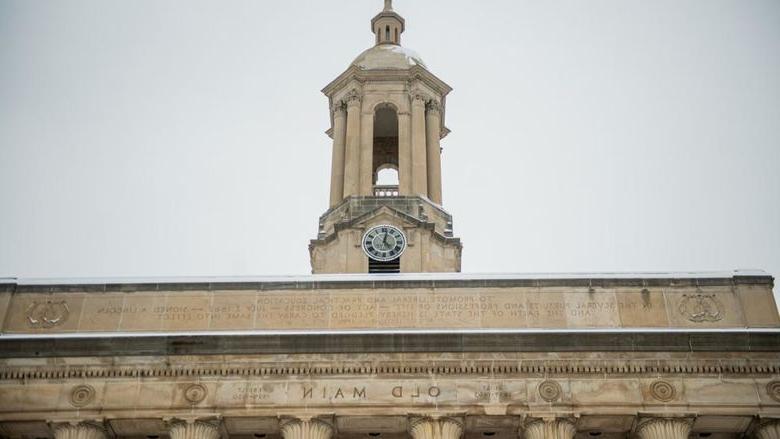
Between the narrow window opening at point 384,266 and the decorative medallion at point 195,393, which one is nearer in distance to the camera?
the decorative medallion at point 195,393

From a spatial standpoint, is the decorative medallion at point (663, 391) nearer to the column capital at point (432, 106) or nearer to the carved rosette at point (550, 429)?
the carved rosette at point (550, 429)

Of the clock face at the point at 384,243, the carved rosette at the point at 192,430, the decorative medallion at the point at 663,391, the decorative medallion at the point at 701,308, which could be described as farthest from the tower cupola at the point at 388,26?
the carved rosette at the point at 192,430

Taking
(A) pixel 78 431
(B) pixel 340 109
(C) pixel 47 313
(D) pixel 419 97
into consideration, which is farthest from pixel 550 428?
(B) pixel 340 109

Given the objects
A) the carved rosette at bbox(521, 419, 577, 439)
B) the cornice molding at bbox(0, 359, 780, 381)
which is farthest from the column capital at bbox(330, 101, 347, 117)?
the carved rosette at bbox(521, 419, 577, 439)

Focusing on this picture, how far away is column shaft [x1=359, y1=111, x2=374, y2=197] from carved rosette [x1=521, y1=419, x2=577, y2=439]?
15.0 m

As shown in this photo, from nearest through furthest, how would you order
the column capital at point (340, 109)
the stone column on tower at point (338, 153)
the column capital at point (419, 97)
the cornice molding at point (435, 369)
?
the cornice molding at point (435, 369), the stone column on tower at point (338, 153), the column capital at point (419, 97), the column capital at point (340, 109)

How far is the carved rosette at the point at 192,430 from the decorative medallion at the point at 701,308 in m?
15.2

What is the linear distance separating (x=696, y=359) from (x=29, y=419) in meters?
20.1

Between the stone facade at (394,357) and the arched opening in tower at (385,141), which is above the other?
the arched opening in tower at (385,141)

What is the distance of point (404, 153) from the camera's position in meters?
43.7

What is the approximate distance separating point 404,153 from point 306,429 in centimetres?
1675

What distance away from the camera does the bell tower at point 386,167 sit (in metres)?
39.9

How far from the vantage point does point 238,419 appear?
99.6 ft

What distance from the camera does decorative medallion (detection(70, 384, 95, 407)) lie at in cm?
3061
